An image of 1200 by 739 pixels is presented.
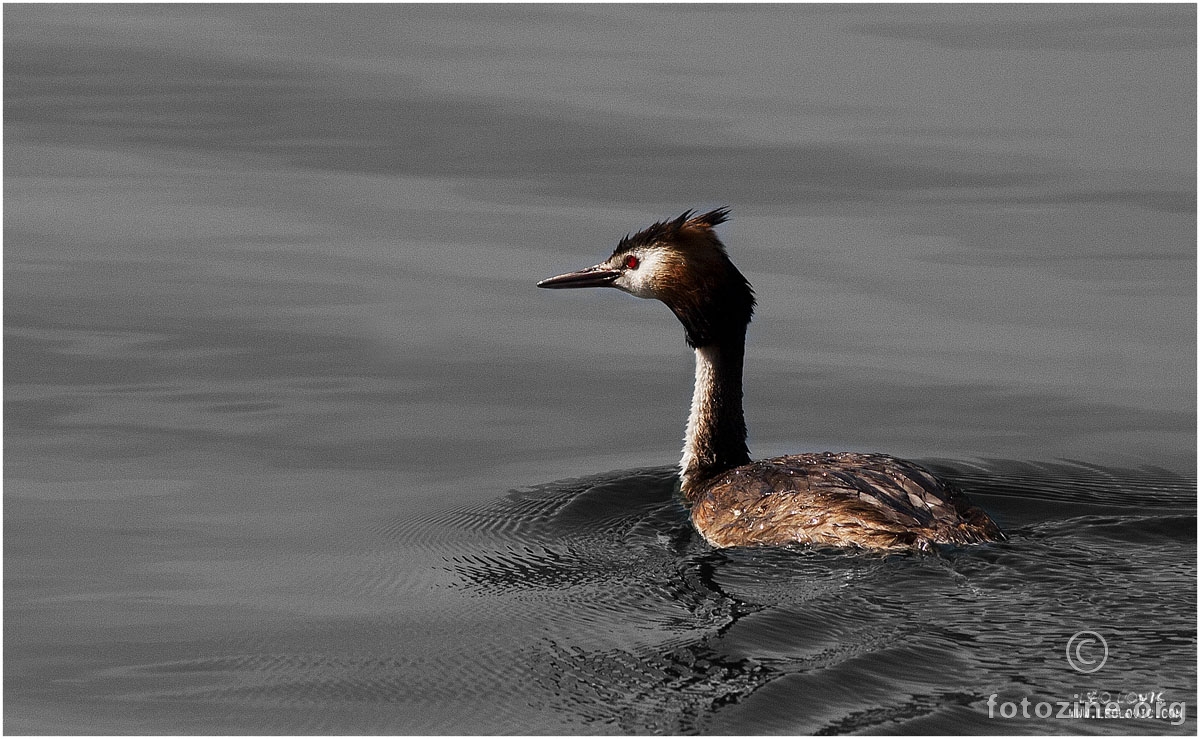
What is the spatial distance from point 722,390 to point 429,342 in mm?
2359

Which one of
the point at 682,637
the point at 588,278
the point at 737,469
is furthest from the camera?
the point at 588,278

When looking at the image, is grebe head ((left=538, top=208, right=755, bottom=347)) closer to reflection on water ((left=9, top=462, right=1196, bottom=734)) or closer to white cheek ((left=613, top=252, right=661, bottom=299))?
white cheek ((left=613, top=252, right=661, bottom=299))

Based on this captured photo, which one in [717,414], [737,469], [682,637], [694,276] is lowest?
[682,637]

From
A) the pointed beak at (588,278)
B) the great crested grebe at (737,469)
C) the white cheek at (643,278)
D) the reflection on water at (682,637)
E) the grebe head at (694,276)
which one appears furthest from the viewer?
the pointed beak at (588,278)

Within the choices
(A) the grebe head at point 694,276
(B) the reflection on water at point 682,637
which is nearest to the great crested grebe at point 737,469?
(A) the grebe head at point 694,276

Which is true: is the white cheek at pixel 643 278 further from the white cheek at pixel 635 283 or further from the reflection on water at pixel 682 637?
the reflection on water at pixel 682 637

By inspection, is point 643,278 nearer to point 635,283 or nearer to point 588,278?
point 635,283

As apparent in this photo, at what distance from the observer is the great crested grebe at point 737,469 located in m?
8.09

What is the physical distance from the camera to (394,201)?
13148 millimetres

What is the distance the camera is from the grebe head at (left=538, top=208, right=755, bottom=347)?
9.57m

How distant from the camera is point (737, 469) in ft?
29.9

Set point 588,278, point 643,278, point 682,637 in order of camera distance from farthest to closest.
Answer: point 588,278 < point 643,278 < point 682,637

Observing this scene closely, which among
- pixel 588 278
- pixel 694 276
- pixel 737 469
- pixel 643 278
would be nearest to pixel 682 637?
pixel 737 469

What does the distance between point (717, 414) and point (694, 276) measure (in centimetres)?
74
